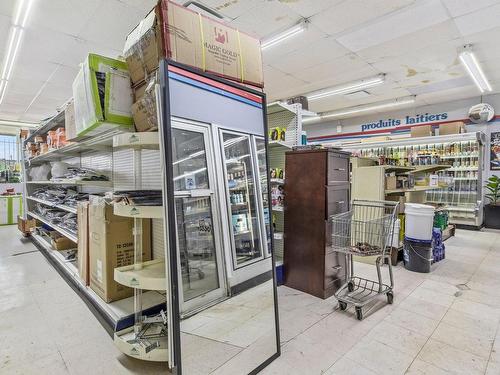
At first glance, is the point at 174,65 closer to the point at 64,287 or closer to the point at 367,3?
the point at 64,287

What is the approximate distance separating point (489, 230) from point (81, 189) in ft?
28.5

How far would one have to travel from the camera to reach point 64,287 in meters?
3.14

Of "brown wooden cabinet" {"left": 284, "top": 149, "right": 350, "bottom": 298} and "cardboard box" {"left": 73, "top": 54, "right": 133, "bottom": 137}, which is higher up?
"cardboard box" {"left": 73, "top": 54, "right": 133, "bottom": 137}

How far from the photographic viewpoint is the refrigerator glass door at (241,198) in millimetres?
1911

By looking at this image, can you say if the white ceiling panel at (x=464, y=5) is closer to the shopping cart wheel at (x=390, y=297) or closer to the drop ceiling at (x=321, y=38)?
the drop ceiling at (x=321, y=38)

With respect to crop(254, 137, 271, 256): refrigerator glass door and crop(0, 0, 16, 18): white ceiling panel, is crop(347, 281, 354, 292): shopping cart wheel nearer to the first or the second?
crop(254, 137, 271, 256): refrigerator glass door

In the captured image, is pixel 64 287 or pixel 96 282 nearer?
pixel 96 282

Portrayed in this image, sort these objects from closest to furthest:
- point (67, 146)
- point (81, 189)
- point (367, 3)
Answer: point (67, 146), point (367, 3), point (81, 189)

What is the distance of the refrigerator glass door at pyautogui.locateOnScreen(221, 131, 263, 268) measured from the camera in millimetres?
1911

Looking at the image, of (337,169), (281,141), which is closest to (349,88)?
(281,141)

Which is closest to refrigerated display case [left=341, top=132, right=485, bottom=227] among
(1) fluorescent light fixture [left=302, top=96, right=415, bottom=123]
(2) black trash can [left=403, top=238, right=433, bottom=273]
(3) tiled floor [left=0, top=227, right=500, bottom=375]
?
(1) fluorescent light fixture [left=302, top=96, right=415, bottom=123]

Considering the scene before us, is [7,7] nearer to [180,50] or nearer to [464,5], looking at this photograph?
[180,50]

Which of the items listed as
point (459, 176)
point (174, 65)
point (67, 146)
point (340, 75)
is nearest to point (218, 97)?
point (174, 65)

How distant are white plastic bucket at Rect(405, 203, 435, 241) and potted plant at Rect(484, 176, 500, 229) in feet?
15.7
